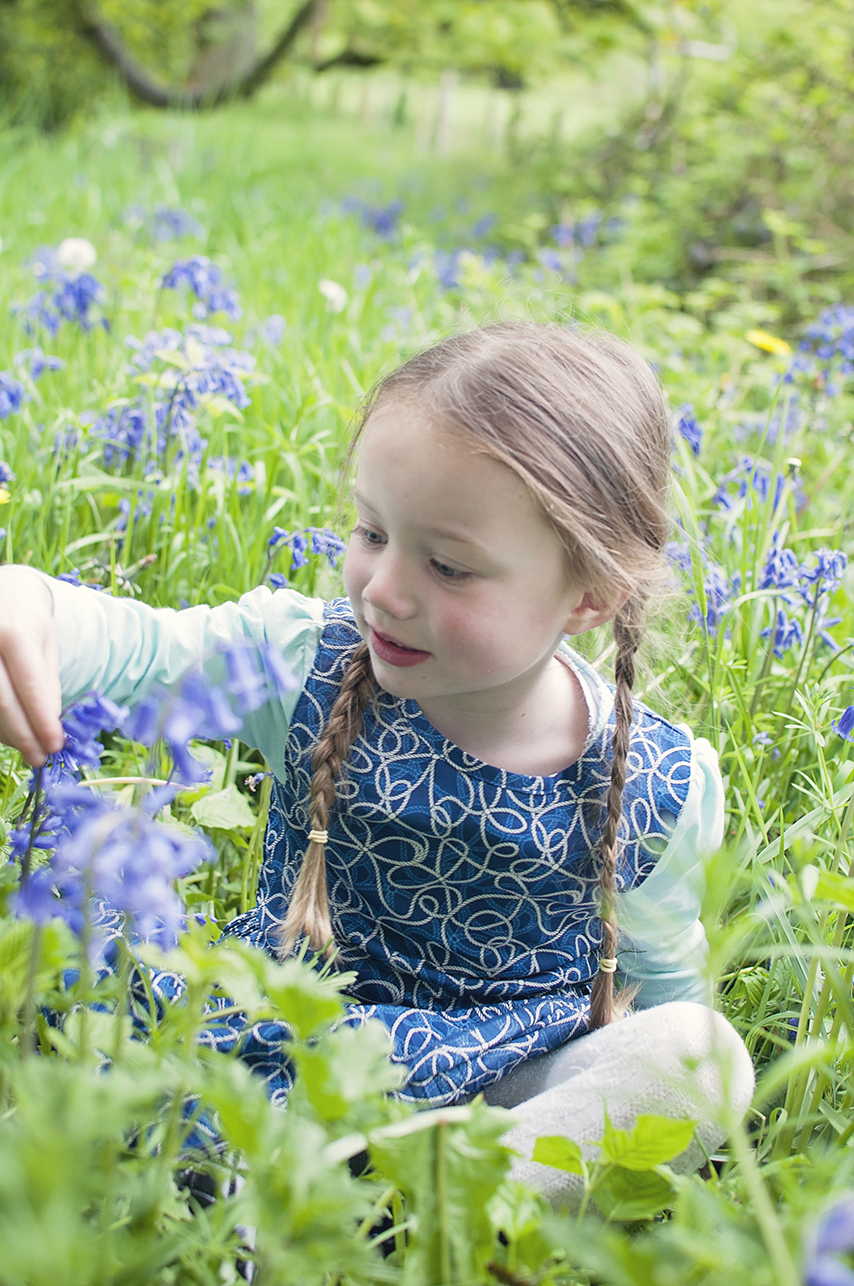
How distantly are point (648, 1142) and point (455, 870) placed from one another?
502 mm

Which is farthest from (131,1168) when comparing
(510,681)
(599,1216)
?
(510,681)

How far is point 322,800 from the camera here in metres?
1.35

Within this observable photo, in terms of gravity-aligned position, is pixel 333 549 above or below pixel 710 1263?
below

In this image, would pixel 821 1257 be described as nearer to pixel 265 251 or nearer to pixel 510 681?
pixel 510 681

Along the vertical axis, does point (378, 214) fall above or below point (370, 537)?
below

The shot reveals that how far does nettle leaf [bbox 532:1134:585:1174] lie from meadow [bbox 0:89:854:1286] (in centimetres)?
2

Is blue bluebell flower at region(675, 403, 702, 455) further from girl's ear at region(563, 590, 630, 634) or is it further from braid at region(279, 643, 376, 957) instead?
braid at region(279, 643, 376, 957)

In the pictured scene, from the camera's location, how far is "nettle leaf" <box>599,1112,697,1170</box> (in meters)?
1.00

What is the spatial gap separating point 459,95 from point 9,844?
71.1 feet

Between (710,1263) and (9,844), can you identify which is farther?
→ (9,844)

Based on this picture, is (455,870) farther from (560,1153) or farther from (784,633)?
(784,633)

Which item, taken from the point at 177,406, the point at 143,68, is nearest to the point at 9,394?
the point at 177,406

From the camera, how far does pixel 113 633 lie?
51.0 inches

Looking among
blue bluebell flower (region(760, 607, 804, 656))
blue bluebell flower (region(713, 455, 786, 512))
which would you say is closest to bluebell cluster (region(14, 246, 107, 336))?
blue bluebell flower (region(713, 455, 786, 512))
